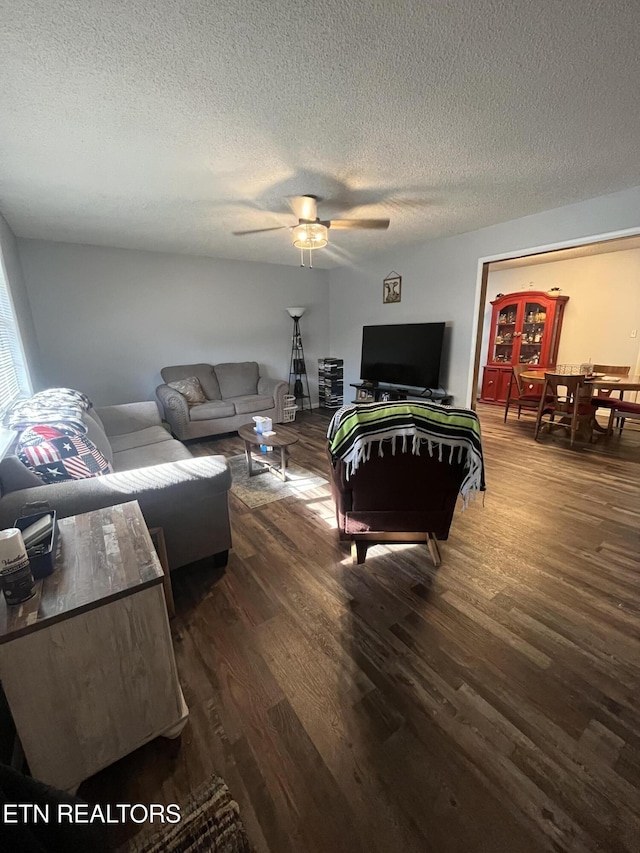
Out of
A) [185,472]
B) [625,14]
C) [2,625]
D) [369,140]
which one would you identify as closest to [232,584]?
[185,472]

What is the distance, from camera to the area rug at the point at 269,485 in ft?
9.61

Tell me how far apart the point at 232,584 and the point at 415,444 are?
1270 millimetres

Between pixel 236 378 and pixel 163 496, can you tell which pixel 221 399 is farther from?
pixel 163 496

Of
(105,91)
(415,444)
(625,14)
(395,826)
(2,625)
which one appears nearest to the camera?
(2,625)

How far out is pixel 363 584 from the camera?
1.93 meters

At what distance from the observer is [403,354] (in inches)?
187

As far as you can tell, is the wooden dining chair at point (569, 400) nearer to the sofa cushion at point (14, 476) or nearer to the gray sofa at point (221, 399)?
the gray sofa at point (221, 399)

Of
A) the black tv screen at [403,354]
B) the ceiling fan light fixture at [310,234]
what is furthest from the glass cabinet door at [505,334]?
the ceiling fan light fixture at [310,234]

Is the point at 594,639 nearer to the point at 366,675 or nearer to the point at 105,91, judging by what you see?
the point at 366,675

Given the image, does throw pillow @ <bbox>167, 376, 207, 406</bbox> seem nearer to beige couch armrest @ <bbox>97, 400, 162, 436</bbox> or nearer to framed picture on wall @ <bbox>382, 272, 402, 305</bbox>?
beige couch armrest @ <bbox>97, 400, 162, 436</bbox>

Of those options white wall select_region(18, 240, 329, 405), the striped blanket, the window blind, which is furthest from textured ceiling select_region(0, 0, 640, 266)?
the striped blanket

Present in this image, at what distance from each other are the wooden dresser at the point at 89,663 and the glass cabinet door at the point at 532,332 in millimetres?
6570

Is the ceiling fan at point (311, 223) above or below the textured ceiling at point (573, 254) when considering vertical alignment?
below

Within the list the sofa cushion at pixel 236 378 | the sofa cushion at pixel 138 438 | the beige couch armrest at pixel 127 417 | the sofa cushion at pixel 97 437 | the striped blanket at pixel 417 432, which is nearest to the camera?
the striped blanket at pixel 417 432
